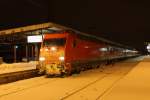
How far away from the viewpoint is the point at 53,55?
2306 centimetres

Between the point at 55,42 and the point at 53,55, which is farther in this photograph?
the point at 55,42

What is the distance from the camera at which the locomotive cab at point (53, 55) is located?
2269 centimetres

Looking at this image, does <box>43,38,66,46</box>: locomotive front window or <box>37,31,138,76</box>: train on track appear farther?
<box>43,38,66,46</box>: locomotive front window

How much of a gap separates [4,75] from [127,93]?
32.5 feet

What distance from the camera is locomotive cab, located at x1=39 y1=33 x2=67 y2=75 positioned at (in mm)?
22688

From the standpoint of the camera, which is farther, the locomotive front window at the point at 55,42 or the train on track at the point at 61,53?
the locomotive front window at the point at 55,42

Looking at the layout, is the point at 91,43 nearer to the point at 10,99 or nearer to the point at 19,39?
the point at 19,39

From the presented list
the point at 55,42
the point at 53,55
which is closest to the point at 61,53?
the point at 53,55

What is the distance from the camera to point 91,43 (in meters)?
31.6

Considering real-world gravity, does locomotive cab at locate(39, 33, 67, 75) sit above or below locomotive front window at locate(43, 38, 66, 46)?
below

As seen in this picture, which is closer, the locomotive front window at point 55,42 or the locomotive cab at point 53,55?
the locomotive cab at point 53,55

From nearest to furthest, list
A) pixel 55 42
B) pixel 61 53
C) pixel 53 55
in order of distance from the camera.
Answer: pixel 61 53 → pixel 53 55 → pixel 55 42

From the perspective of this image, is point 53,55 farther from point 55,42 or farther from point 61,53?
point 55,42

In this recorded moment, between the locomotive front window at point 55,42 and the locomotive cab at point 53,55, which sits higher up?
the locomotive front window at point 55,42
